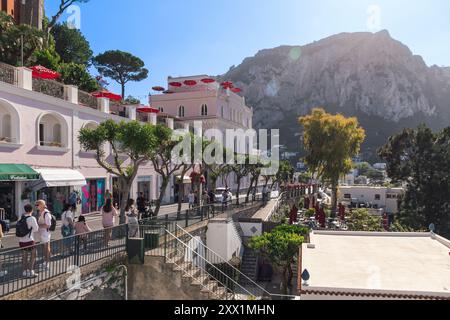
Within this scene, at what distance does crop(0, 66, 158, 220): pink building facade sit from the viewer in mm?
18234

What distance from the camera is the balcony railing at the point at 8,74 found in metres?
17.5

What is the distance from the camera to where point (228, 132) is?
46062mm

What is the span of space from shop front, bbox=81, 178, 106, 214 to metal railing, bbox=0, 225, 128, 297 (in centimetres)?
1233

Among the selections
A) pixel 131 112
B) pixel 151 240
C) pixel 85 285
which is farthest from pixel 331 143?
pixel 85 285

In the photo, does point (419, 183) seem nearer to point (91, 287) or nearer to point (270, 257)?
point (270, 257)

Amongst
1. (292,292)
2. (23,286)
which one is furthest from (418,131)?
(23,286)

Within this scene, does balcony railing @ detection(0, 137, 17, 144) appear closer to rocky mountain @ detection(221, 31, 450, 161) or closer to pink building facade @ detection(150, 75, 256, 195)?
pink building facade @ detection(150, 75, 256, 195)

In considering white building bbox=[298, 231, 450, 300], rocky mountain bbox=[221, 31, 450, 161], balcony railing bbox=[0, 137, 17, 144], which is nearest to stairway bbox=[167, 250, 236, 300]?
white building bbox=[298, 231, 450, 300]

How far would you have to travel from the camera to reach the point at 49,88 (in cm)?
2053

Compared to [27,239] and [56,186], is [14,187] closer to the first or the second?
[56,186]

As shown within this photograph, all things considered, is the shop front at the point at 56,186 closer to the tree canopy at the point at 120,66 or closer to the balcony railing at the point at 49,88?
the balcony railing at the point at 49,88

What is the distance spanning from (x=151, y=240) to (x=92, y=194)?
13.4 m

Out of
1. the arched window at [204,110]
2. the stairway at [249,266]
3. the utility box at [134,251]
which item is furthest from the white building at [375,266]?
the arched window at [204,110]

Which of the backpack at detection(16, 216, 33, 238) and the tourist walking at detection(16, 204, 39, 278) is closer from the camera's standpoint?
the tourist walking at detection(16, 204, 39, 278)
